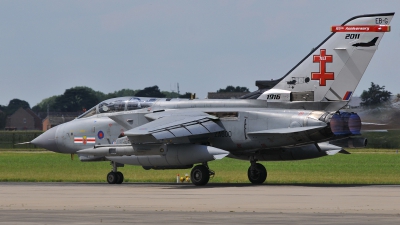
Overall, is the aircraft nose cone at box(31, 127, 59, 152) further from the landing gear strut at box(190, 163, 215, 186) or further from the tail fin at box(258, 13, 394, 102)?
the tail fin at box(258, 13, 394, 102)

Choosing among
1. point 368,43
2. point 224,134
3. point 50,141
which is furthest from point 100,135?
point 368,43

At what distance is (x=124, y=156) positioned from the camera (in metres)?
29.2

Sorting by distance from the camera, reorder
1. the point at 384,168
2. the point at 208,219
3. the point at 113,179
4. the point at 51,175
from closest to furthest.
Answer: the point at 208,219 → the point at 113,179 → the point at 51,175 → the point at 384,168

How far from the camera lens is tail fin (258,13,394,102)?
2812 centimetres

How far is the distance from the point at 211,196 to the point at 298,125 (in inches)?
195

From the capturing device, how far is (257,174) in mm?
30469

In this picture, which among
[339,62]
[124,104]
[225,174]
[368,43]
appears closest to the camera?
[368,43]

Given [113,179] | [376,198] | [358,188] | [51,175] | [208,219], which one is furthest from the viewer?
[51,175]

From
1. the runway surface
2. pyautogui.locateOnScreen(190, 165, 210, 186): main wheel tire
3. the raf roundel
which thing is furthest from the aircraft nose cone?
pyautogui.locateOnScreen(190, 165, 210, 186): main wheel tire

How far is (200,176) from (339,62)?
6.16 m

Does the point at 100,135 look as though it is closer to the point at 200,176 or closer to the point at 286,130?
the point at 200,176

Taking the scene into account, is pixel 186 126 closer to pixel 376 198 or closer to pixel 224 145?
pixel 224 145

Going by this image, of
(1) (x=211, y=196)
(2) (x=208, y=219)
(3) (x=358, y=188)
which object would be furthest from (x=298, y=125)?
(2) (x=208, y=219)

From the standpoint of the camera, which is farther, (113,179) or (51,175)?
(51,175)
